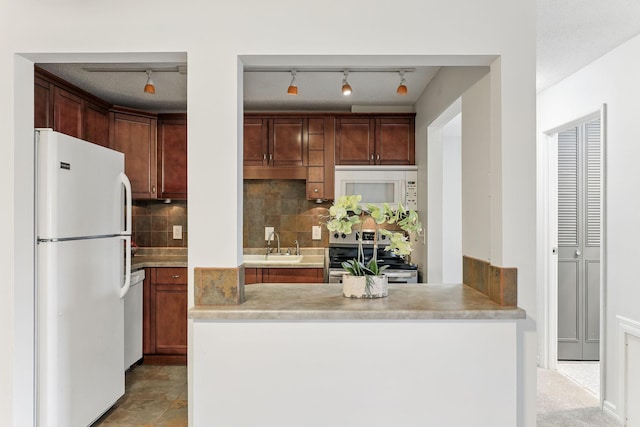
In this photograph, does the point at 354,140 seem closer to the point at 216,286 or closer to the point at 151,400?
the point at 216,286

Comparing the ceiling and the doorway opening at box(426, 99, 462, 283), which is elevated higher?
the ceiling

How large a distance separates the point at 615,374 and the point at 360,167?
2520 mm

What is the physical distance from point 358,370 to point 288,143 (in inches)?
108

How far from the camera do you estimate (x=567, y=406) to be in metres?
3.00

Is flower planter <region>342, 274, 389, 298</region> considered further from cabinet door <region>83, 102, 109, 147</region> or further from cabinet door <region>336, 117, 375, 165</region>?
cabinet door <region>83, 102, 109, 147</region>

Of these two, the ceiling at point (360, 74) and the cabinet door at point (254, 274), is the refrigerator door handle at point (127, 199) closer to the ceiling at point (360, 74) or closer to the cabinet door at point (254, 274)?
the ceiling at point (360, 74)

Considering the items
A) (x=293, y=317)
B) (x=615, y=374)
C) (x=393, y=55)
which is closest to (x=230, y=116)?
(x=393, y=55)

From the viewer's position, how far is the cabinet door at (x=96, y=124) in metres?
Answer: 3.58

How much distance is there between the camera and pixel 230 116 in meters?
1.92

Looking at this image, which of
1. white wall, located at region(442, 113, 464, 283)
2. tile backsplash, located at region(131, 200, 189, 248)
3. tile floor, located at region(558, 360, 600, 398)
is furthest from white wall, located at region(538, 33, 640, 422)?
tile backsplash, located at region(131, 200, 189, 248)

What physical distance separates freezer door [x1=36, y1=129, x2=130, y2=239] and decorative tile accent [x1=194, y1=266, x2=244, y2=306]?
3.06 ft

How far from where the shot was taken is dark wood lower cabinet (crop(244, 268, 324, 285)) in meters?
3.84

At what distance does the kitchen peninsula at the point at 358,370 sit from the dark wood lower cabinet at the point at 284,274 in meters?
2.00

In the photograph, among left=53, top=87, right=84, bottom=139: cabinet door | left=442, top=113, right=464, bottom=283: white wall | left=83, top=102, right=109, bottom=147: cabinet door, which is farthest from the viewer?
left=442, top=113, right=464, bottom=283: white wall
